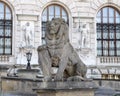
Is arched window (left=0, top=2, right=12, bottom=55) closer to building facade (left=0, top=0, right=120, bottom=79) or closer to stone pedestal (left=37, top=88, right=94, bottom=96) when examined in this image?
building facade (left=0, top=0, right=120, bottom=79)

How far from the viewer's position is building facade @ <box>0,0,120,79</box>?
112 ft

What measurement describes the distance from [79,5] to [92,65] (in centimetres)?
541

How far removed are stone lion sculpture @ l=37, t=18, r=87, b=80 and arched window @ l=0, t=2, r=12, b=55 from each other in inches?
887

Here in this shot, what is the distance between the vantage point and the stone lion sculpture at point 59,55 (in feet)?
39.1

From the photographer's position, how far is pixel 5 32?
34625 millimetres

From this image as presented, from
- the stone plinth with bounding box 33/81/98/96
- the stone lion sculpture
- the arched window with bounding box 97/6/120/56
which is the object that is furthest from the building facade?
the stone plinth with bounding box 33/81/98/96

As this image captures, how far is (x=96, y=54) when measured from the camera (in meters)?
35.3

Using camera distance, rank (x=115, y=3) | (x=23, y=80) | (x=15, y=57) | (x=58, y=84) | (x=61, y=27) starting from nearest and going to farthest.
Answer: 1. (x=58, y=84)
2. (x=61, y=27)
3. (x=23, y=80)
4. (x=15, y=57)
5. (x=115, y=3)

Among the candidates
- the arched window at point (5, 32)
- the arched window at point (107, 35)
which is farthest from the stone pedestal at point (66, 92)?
the arched window at point (107, 35)

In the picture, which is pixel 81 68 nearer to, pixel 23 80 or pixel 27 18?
pixel 23 80

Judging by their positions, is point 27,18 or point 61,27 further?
point 27,18

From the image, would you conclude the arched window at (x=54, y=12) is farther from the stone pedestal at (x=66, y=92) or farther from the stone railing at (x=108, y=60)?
the stone pedestal at (x=66, y=92)

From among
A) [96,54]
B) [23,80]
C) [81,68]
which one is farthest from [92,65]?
[81,68]

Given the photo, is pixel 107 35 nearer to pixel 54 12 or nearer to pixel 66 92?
pixel 54 12
